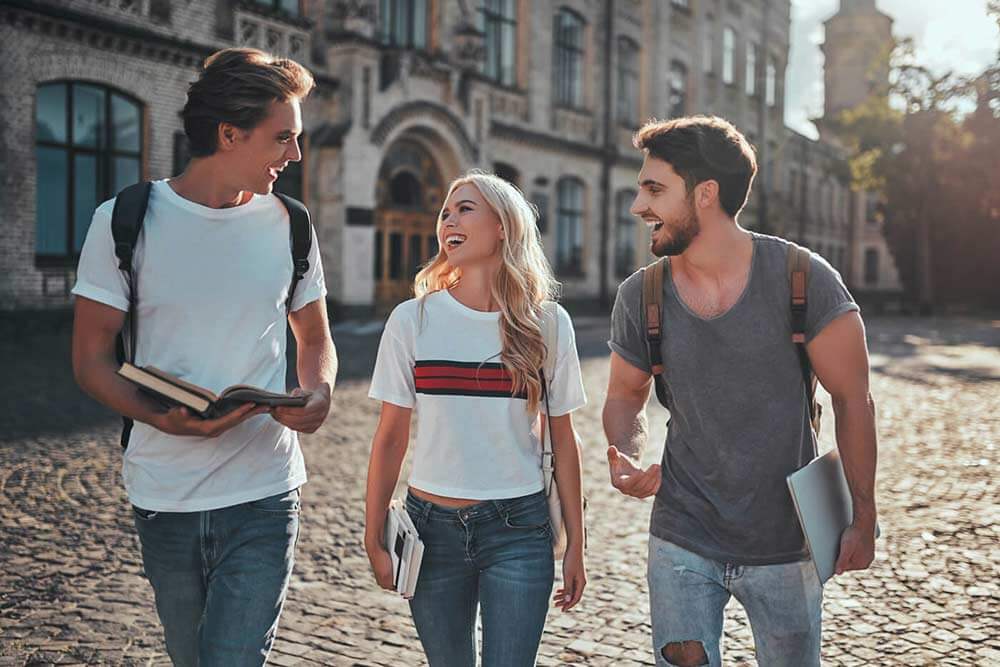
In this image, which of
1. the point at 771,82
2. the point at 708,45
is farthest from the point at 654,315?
the point at 771,82

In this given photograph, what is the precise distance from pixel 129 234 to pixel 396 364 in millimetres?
769

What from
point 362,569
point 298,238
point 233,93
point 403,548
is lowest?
point 362,569

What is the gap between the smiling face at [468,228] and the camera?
2.77 metres

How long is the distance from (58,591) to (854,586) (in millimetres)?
3949

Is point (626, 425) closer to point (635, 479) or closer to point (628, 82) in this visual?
point (635, 479)

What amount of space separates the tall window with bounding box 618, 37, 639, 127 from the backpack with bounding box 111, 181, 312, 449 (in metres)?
29.1

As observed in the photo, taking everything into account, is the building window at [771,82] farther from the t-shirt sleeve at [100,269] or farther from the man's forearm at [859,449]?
the t-shirt sleeve at [100,269]

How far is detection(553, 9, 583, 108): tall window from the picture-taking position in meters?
27.9

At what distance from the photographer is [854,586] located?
511 cm

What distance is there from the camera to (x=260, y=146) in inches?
97.3

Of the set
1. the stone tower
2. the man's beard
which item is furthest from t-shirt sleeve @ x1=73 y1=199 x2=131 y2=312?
the stone tower

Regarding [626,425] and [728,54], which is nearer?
[626,425]

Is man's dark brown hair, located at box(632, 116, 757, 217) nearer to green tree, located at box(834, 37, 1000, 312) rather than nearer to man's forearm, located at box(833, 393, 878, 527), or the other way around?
man's forearm, located at box(833, 393, 878, 527)

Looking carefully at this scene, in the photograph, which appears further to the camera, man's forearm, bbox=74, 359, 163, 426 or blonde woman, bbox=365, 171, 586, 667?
blonde woman, bbox=365, 171, 586, 667
